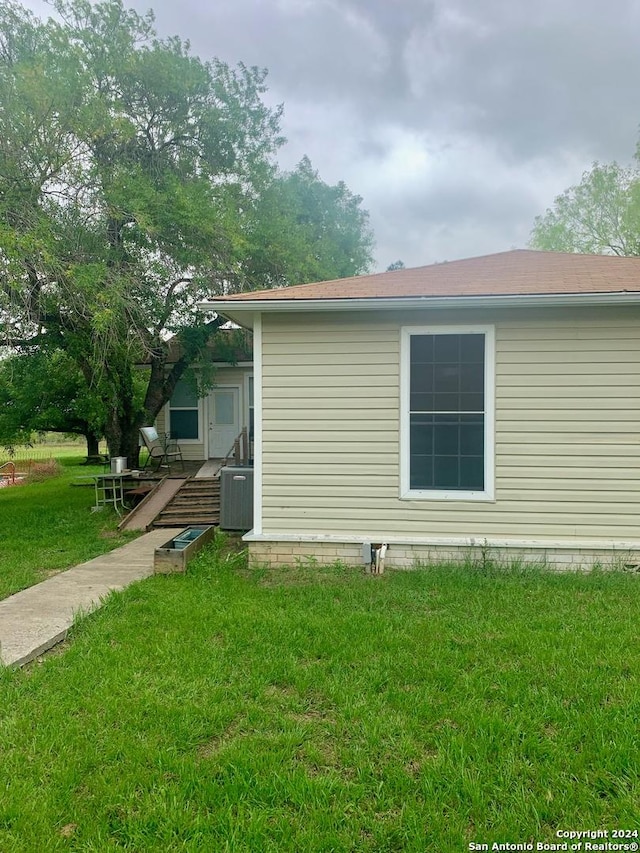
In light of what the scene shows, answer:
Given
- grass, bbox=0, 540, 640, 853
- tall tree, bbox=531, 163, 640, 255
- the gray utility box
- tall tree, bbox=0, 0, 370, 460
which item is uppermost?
tall tree, bbox=531, 163, 640, 255

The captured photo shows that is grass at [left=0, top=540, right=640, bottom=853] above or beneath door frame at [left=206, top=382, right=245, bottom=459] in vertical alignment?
beneath

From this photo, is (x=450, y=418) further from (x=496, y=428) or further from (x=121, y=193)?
(x=121, y=193)

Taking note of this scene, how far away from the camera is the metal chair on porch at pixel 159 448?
37.9 ft

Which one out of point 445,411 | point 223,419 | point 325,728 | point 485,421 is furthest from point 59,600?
point 223,419

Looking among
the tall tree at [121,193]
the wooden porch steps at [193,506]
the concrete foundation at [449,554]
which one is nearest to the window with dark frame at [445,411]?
the concrete foundation at [449,554]

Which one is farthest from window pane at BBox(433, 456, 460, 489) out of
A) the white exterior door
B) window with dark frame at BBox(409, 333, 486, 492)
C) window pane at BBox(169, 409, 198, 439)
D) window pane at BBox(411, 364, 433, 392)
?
window pane at BBox(169, 409, 198, 439)

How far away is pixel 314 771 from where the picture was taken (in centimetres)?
245

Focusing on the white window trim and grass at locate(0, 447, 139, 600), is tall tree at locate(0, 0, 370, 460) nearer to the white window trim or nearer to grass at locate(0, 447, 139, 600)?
grass at locate(0, 447, 139, 600)

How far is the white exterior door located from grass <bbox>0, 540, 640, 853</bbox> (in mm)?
8629

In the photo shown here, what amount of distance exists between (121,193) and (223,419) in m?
5.55

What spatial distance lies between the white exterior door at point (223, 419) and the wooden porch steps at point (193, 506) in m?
3.32

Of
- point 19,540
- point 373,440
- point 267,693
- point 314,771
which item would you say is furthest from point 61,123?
point 314,771

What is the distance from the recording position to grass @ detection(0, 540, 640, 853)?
2.12m

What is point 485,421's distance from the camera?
18.4 feet
